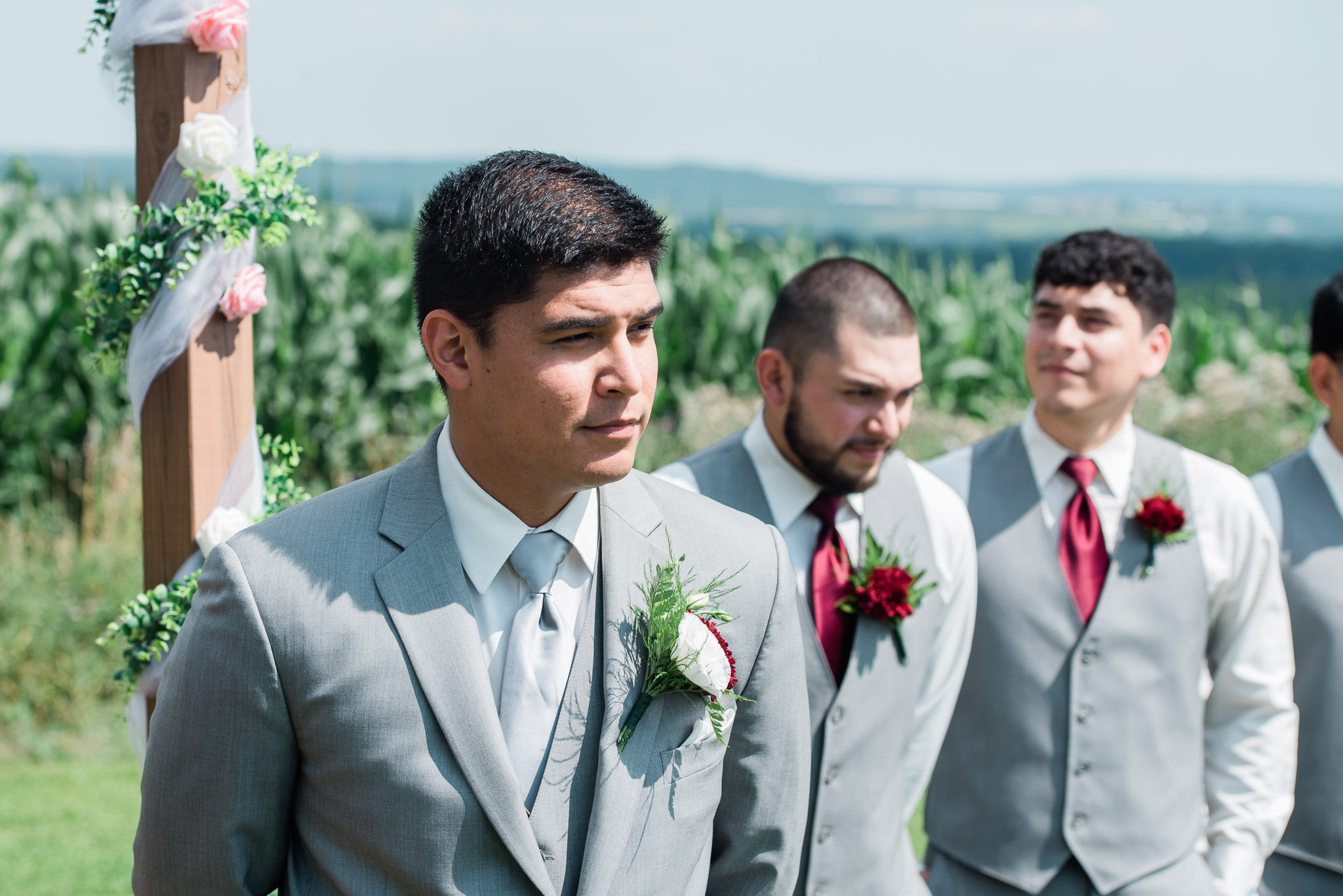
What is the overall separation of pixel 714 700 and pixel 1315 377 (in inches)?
117

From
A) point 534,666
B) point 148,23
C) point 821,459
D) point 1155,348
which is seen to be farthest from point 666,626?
point 1155,348

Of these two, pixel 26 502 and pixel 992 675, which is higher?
pixel 992 675

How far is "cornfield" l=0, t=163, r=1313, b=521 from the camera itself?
8.77 meters

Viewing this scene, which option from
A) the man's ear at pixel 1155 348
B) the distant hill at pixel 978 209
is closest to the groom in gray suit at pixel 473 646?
the distant hill at pixel 978 209

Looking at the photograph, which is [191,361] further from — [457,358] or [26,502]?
[26,502]

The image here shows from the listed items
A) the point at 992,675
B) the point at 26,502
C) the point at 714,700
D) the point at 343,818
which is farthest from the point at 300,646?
the point at 26,502

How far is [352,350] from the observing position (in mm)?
9656

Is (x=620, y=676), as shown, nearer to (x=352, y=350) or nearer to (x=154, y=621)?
(x=154, y=621)

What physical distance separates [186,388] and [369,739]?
115 centimetres

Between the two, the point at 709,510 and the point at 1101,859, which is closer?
the point at 709,510

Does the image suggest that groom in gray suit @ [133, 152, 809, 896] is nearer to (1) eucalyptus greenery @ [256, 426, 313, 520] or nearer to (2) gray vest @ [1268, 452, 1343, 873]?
(1) eucalyptus greenery @ [256, 426, 313, 520]

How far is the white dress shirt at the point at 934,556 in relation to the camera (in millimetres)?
3381

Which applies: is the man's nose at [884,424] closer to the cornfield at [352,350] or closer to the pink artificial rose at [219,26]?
the pink artificial rose at [219,26]

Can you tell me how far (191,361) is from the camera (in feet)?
8.87
